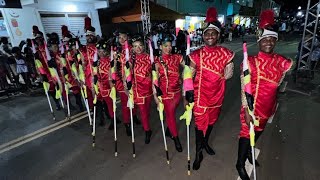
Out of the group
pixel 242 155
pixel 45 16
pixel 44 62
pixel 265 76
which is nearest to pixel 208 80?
pixel 265 76

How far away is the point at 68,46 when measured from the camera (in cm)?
562

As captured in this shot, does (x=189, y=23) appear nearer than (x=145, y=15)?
No

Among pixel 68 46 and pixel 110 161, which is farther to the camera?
pixel 68 46

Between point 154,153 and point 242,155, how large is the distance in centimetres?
158

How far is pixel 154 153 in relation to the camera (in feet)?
13.1

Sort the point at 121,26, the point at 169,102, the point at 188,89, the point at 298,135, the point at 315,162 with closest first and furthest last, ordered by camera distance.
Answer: the point at 188,89 → the point at 315,162 → the point at 169,102 → the point at 298,135 → the point at 121,26

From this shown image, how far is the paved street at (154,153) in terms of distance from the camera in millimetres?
3410

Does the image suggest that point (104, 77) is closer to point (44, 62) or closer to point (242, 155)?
point (44, 62)

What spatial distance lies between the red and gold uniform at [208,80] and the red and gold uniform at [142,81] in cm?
102

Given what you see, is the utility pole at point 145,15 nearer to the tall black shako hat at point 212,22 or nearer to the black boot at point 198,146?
the tall black shako hat at point 212,22

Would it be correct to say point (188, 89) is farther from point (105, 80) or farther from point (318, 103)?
point (318, 103)

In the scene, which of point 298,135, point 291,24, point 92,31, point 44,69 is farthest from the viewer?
point 291,24

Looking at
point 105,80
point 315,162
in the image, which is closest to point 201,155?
point 315,162

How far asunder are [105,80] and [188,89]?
224 cm
